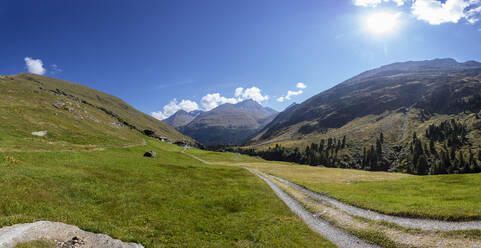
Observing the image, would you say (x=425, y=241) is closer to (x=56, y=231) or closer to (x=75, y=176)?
(x=56, y=231)

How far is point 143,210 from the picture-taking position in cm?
2003

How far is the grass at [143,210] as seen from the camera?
593 inches

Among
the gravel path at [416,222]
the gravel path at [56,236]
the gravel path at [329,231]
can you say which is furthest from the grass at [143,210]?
the gravel path at [416,222]

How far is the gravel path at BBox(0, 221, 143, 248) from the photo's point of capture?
1012cm

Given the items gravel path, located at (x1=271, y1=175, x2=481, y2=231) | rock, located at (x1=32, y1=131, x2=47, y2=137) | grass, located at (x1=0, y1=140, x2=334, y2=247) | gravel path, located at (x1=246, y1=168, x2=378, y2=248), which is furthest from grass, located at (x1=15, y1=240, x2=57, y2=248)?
rock, located at (x1=32, y1=131, x2=47, y2=137)

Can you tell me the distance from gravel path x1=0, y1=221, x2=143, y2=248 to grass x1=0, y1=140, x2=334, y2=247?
3.16ft

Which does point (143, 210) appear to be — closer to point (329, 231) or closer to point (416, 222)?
point (329, 231)

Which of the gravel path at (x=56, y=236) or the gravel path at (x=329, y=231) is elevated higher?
the gravel path at (x=56, y=236)

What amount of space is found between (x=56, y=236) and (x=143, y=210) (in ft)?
28.8

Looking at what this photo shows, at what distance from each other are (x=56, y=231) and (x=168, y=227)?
7.50 metres

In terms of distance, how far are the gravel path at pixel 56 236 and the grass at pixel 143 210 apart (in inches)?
37.9

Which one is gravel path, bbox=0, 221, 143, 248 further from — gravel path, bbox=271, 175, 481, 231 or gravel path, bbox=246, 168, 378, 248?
gravel path, bbox=271, 175, 481, 231

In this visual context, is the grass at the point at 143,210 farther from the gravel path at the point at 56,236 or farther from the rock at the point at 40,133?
the rock at the point at 40,133

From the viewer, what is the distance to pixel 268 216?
2298cm
